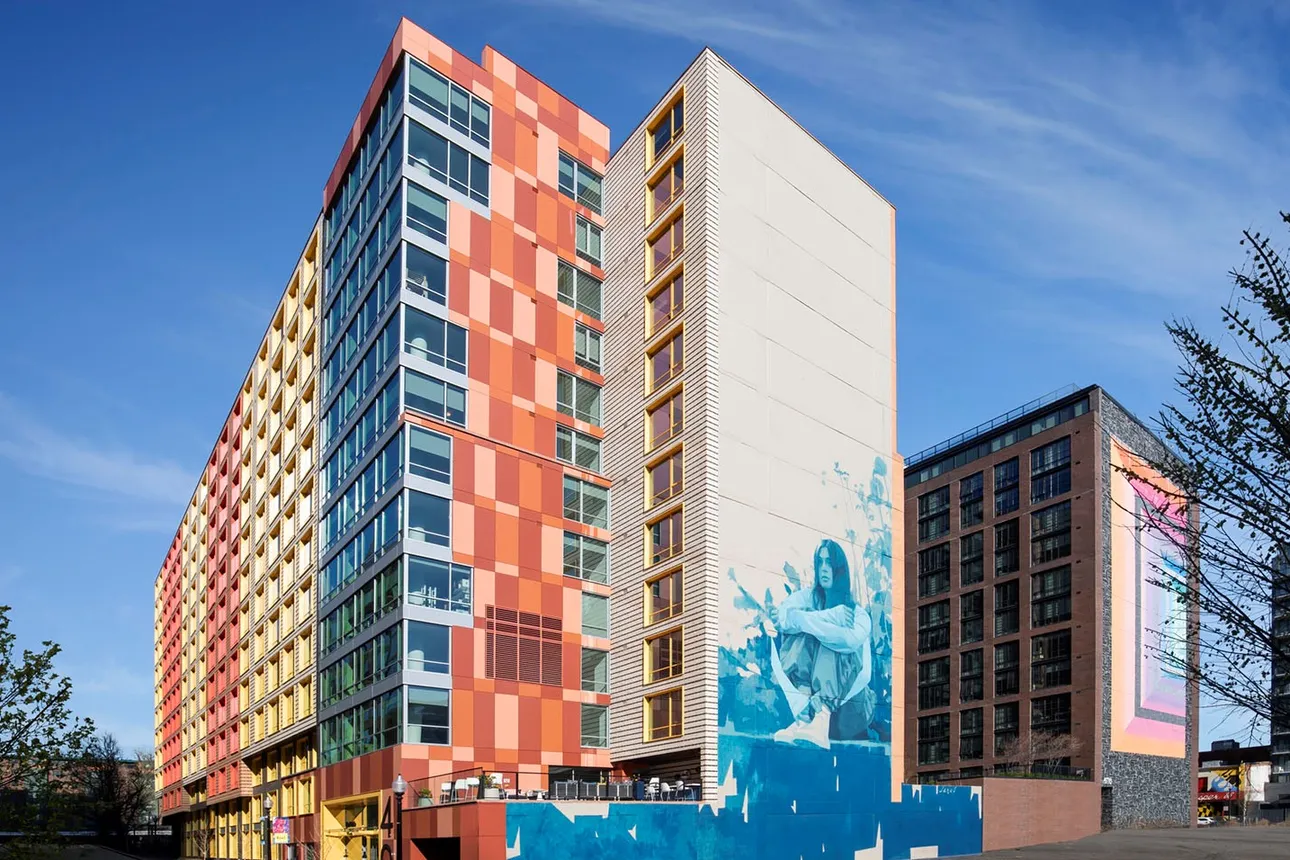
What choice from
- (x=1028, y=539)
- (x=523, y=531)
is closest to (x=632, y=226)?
(x=523, y=531)

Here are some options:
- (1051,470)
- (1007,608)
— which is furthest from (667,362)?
(1007,608)

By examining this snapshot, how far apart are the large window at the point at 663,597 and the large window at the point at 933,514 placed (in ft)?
228

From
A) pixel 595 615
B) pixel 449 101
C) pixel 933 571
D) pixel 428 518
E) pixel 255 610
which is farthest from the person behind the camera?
pixel 933 571

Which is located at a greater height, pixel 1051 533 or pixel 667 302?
pixel 667 302

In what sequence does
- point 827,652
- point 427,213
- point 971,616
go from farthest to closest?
point 971,616, point 827,652, point 427,213

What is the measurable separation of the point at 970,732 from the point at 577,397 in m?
68.5

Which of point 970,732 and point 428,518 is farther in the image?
point 970,732

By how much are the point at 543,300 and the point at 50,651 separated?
32.7 metres

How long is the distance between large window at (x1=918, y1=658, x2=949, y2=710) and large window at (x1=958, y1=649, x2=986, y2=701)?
2.25 meters

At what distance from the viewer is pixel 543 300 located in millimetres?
58125

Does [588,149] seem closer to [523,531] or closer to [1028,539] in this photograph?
[523,531]

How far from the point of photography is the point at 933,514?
4685 inches

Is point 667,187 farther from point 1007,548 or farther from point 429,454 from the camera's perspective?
point 1007,548

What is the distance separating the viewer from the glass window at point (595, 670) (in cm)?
5481
